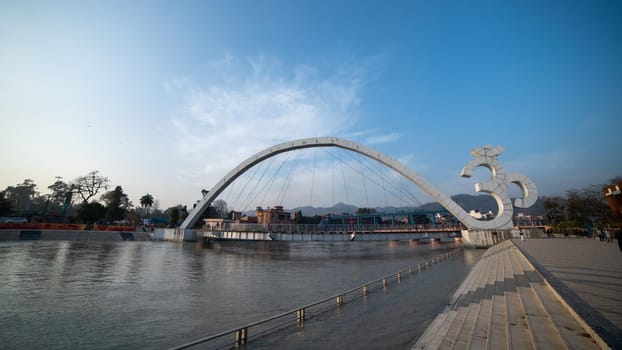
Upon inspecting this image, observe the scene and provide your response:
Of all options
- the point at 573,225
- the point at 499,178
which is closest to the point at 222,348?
the point at 499,178

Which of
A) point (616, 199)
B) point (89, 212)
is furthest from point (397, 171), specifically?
point (89, 212)

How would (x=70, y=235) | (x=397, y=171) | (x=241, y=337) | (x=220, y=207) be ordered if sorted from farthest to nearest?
(x=220, y=207) < (x=70, y=235) < (x=397, y=171) < (x=241, y=337)

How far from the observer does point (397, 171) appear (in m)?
47.3

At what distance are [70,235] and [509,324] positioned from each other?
72335 mm

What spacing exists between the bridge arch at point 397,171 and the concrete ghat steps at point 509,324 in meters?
36.3

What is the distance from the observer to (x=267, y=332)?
7285 mm

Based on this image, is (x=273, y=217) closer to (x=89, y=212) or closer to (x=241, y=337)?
(x=89, y=212)

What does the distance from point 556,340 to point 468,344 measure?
154 cm

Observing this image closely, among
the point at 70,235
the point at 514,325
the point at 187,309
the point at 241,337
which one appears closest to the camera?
the point at 514,325

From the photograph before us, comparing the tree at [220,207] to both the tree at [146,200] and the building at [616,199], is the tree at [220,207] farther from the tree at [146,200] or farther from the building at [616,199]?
the building at [616,199]

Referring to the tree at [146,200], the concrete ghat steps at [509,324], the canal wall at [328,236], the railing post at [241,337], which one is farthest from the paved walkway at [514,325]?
the tree at [146,200]

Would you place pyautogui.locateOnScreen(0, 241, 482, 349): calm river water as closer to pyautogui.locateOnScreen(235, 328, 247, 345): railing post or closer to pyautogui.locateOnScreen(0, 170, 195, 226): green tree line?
pyautogui.locateOnScreen(235, 328, 247, 345): railing post

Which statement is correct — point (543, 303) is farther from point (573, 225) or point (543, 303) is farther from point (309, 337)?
point (573, 225)

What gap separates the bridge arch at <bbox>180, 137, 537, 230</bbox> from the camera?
38906mm
